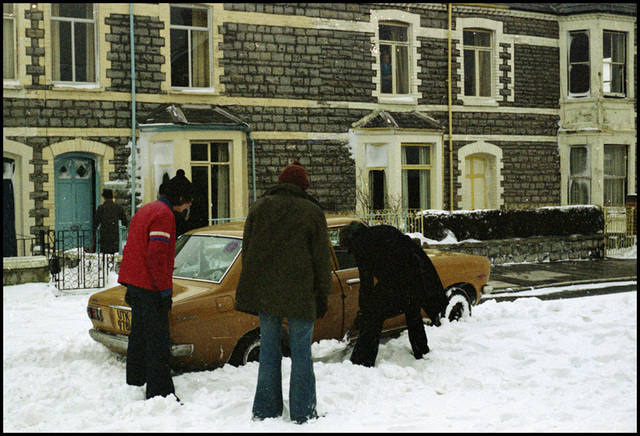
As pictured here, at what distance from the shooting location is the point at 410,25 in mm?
18969

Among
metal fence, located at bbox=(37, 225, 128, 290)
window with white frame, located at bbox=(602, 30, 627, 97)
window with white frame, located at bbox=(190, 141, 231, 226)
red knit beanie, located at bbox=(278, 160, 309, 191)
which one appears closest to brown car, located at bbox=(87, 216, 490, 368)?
red knit beanie, located at bbox=(278, 160, 309, 191)

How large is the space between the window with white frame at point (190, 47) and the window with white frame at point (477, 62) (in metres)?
7.98

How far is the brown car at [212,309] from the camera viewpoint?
5832 mm

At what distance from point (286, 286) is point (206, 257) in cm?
198

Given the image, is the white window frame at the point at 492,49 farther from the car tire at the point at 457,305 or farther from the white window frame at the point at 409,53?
the car tire at the point at 457,305

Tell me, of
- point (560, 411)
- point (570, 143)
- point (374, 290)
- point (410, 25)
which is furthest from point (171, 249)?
point (570, 143)

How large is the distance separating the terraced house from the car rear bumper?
8995 mm

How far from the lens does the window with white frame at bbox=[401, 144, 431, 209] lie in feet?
61.7

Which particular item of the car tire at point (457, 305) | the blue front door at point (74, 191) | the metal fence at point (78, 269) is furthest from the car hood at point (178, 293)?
the blue front door at point (74, 191)

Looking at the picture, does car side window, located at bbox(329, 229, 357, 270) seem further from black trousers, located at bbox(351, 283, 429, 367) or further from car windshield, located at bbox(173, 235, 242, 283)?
car windshield, located at bbox(173, 235, 242, 283)

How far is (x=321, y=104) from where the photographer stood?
1772cm

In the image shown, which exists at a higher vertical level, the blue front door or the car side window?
the blue front door

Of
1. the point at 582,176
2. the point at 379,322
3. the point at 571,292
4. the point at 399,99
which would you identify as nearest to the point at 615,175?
the point at 582,176

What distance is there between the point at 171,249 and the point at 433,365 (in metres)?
2.72
